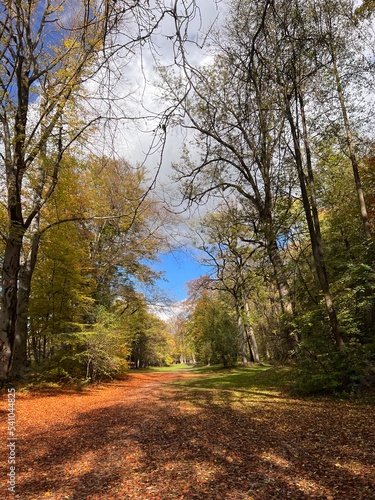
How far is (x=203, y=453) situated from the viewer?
411cm

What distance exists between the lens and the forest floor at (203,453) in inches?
121

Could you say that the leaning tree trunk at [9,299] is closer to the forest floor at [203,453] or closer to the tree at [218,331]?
the forest floor at [203,453]

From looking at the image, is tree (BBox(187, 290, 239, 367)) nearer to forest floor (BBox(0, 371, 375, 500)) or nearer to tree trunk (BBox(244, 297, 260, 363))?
tree trunk (BBox(244, 297, 260, 363))

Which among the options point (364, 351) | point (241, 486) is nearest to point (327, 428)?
point (241, 486)

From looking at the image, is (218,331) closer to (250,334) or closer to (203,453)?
(250,334)

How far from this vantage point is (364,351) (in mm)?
6988

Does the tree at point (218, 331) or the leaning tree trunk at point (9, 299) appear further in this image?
the tree at point (218, 331)

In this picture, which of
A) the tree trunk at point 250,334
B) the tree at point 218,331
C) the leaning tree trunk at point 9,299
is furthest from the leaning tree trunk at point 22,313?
the tree trunk at point 250,334

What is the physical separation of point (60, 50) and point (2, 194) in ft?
14.8

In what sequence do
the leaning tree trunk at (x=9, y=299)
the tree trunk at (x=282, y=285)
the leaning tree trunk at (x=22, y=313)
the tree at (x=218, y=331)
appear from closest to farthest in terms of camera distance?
1. the tree trunk at (x=282, y=285)
2. the leaning tree trunk at (x=9, y=299)
3. the leaning tree trunk at (x=22, y=313)
4. the tree at (x=218, y=331)

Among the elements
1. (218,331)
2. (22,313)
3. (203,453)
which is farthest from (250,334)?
(203,453)

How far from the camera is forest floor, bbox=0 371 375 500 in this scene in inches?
121

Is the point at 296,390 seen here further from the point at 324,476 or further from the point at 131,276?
the point at 131,276

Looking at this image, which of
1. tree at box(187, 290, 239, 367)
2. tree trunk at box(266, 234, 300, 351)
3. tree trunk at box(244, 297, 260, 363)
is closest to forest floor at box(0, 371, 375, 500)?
tree trunk at box(266, 234, 300, 351)
